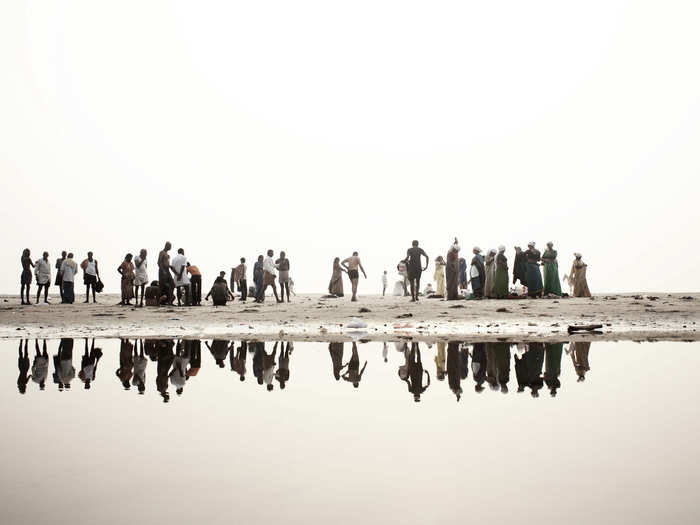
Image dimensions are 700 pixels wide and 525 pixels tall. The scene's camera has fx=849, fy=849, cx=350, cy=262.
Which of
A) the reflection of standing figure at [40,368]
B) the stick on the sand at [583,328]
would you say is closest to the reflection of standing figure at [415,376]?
the reflection of standing figure at [40,368]

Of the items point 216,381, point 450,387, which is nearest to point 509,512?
point 450,387

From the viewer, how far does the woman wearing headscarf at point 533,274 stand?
31094mm

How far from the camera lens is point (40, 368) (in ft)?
43.5

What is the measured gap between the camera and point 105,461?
6520 mm

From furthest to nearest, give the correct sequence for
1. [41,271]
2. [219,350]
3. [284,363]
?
[41,271] → [219,350] → [284,363]

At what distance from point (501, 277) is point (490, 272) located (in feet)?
1.75

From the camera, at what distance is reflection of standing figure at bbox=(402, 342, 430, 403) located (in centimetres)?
1037

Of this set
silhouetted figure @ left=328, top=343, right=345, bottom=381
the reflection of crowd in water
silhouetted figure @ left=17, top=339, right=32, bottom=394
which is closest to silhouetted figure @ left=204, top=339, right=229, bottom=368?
the reflection of crowd in water

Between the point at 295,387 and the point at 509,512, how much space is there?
19.7ft

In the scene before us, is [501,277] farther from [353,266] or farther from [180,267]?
[180,267]

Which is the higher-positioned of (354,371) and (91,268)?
(91,268)

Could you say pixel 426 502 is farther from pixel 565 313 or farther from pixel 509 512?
pixel 565 313

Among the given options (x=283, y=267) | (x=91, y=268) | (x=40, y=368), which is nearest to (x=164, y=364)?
(x=40, y=368)

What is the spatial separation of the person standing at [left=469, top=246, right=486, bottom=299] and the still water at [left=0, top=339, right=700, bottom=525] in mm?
17954
